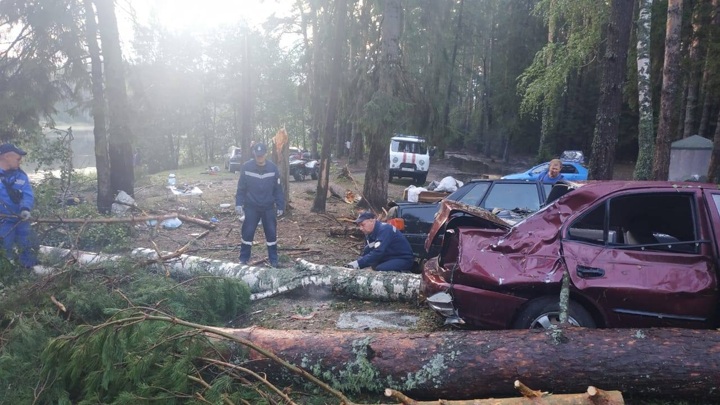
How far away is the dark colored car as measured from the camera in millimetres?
7652

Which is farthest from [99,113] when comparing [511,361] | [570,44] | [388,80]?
[570,44]

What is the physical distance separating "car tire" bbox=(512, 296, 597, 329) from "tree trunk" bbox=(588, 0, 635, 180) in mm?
4716

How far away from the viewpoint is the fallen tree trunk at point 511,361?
342 centimetres

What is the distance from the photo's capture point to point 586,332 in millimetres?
3688

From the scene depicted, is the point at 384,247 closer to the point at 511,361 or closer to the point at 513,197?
the point at 513,197

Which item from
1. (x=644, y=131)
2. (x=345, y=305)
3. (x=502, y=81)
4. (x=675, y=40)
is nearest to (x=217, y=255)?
(x=345, y=305)

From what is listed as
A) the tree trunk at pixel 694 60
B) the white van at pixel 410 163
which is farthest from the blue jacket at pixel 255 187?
the tree trunk at pixel 694 60

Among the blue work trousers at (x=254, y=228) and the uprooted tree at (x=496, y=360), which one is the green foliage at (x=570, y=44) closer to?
the blue work trousers at (x=254, y=228)

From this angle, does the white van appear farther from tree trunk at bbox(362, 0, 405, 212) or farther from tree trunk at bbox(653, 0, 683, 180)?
tree trunk at bbox(653, 0, 683, 180)

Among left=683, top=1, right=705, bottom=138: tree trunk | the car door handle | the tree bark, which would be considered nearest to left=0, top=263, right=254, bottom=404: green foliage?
the car door handle

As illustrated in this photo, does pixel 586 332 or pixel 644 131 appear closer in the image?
pixel 586 332

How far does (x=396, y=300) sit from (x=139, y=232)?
6.31 meters

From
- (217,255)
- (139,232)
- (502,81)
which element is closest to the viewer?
(217,255)

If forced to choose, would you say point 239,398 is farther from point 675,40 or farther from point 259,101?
point 259,101
